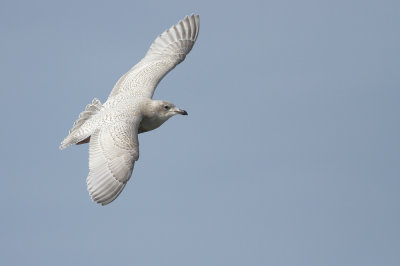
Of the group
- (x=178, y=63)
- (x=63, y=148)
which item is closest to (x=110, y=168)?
(x=63, y=148)

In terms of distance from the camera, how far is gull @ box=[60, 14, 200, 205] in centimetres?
2320

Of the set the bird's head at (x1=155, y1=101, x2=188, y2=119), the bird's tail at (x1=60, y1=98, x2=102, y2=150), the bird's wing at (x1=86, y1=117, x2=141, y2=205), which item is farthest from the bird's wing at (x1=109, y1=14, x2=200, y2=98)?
the bird's wing at (x1=86, y1=117, x2=141, y2=205)

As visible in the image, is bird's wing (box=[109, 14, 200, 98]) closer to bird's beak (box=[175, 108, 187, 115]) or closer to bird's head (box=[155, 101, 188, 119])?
bird's head (box=[155, 101, 188, 119])

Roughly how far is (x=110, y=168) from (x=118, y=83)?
220 inches

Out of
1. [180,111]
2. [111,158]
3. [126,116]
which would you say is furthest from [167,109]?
[111,158]

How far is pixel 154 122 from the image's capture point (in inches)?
1037

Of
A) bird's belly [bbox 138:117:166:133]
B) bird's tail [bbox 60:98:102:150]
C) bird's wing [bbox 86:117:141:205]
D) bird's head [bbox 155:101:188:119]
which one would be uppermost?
bird's head [bbox 155:101:188:119]

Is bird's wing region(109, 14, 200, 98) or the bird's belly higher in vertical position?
bird's wing region(109, 14, 200, 98)

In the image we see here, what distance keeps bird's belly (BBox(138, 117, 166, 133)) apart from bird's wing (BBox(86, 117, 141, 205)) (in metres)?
1.02

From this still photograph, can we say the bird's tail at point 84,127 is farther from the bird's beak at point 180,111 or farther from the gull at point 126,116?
the bird's beak at point 180,111

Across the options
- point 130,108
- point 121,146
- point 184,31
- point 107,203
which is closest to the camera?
point 107,203

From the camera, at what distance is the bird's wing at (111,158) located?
74.6 ft

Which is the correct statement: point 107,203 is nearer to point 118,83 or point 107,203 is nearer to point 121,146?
point 121,146

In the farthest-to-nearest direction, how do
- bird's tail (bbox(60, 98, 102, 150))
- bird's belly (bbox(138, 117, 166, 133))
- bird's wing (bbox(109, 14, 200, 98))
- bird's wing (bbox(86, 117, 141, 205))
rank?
bird's wing (bbox(109, 14, 200, 98)) < bird's belly (bbox(138, 117, 166, 133)) < bird's tail (bbox(60, 98, 102, 150)) < bird's wing (bbox(86, 117, 141, 205))
